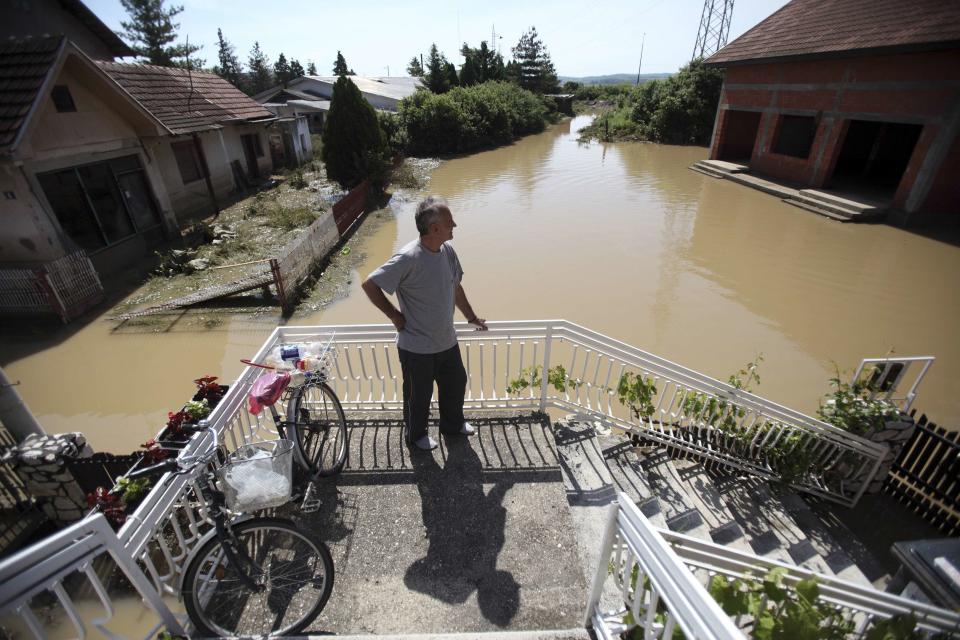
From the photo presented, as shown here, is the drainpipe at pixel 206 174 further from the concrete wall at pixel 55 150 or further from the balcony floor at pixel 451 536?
A: the balcony floor at pixel 451 536

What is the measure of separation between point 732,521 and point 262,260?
9.98 meters

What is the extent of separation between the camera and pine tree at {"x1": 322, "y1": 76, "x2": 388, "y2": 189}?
49.8ft

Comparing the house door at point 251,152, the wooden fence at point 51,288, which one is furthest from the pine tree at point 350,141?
the wooden fence at point 51,288

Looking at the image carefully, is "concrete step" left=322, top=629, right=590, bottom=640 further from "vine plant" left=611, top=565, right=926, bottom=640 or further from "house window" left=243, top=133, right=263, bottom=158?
"house window" left=243, top=133, right=263, bottom=158

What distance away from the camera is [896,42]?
11.3 metres

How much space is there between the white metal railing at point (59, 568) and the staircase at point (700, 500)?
266 centimetres

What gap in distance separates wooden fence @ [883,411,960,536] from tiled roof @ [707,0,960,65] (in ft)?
37.6

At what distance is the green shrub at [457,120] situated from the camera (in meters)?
25.8

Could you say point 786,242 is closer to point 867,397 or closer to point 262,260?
point 867,397

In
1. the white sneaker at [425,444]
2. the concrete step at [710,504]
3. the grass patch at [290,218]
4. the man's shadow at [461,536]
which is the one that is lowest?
the concrete step at [710,504]

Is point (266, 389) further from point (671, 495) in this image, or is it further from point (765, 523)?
point (765, 523)

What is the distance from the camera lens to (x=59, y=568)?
143cm

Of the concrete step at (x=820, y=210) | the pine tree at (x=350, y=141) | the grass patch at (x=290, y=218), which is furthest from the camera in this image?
the pine tree at (x=350, y=141)

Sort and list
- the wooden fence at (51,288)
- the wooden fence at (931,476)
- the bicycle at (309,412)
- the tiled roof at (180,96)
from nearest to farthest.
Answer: the bicycle at (309,412) < the wooden fence at (931,476) < the wooden fence at (51,288) < the tiled roof at (180,96)
